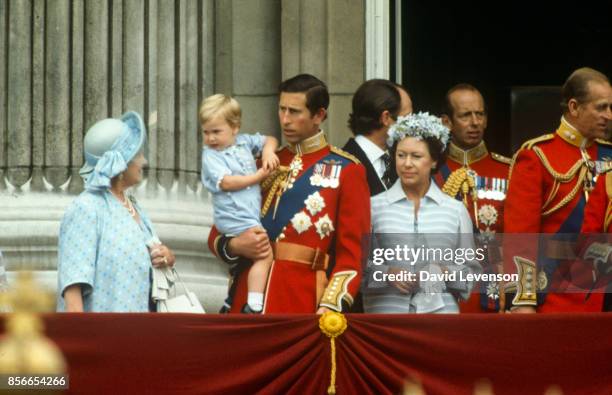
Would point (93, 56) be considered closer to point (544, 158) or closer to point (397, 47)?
point (397, 47)

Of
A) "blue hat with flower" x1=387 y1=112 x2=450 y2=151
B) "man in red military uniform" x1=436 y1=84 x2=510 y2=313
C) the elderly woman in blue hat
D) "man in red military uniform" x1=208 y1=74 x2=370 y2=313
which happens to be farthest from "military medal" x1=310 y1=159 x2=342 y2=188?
the elderly woman in blue hat

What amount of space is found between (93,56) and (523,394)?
11.3 feet

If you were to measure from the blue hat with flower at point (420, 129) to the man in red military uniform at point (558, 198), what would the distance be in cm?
38

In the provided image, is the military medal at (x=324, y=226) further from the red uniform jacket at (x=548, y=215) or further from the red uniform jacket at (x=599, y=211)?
the red uniform jacket at (x=599, y=211)

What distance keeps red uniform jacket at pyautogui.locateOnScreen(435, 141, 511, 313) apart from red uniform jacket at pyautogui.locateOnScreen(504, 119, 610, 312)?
213 millimetres

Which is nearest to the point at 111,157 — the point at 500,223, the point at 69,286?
the point at 69,286

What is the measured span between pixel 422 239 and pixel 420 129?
19.5 inches

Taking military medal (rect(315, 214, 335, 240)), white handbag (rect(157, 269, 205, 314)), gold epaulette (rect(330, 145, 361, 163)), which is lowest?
white handbag (rect(157, 269, 205, 314))

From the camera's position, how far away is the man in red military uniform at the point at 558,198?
691cm

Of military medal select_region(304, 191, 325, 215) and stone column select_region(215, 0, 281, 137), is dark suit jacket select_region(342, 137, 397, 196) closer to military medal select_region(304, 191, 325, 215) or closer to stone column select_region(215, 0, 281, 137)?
military medal select_region(304, 191, 325, 215)

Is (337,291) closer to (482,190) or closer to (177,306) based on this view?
(177,306)

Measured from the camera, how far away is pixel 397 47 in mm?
9852

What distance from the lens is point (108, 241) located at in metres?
6.44

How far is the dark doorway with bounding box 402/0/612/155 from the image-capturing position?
1112 cm
